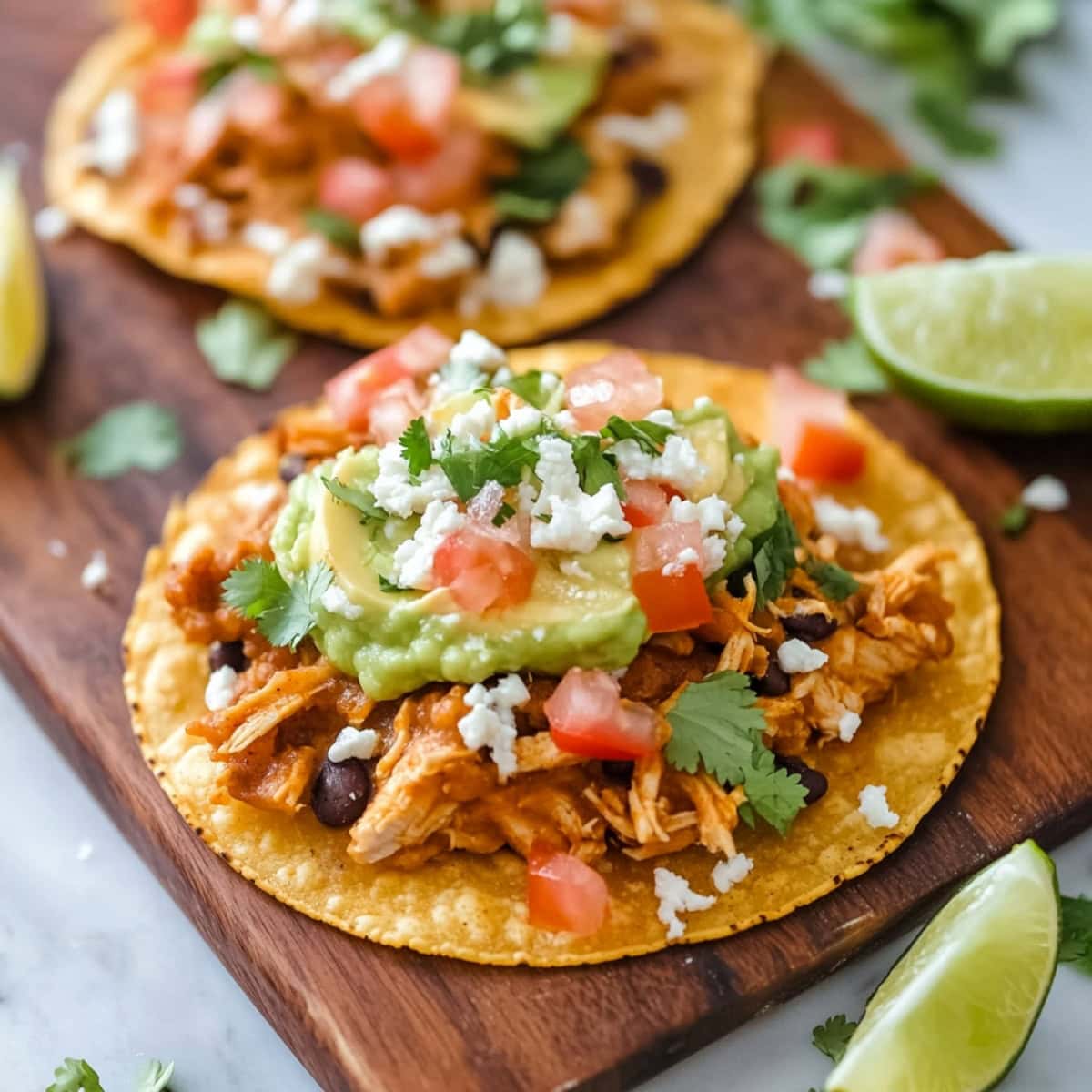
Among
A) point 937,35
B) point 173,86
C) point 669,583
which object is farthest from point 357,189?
point 937,35

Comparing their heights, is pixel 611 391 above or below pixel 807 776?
above

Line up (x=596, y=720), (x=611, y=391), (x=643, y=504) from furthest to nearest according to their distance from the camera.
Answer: (x=611, y=391) < (x=643, y=504) < (x=596, y=720)

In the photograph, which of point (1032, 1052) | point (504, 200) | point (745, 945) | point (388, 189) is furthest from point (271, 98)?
point (1032, 1052)

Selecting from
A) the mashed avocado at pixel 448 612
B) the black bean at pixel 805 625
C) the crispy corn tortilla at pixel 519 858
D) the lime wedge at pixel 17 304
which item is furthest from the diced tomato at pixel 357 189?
the black bean at pixel 805 625

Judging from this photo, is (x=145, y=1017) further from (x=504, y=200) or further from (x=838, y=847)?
(x=504, y=200)

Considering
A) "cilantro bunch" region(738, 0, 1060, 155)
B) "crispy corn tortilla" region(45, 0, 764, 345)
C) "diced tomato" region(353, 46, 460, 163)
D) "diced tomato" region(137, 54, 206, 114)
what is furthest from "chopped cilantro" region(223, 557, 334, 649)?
"cilantro bunch" region(738, 0, 1060, 155)

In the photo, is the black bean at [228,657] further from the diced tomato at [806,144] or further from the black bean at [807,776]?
the diced tomato at [806,144]

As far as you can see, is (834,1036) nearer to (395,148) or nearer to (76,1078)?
(76,1078)
